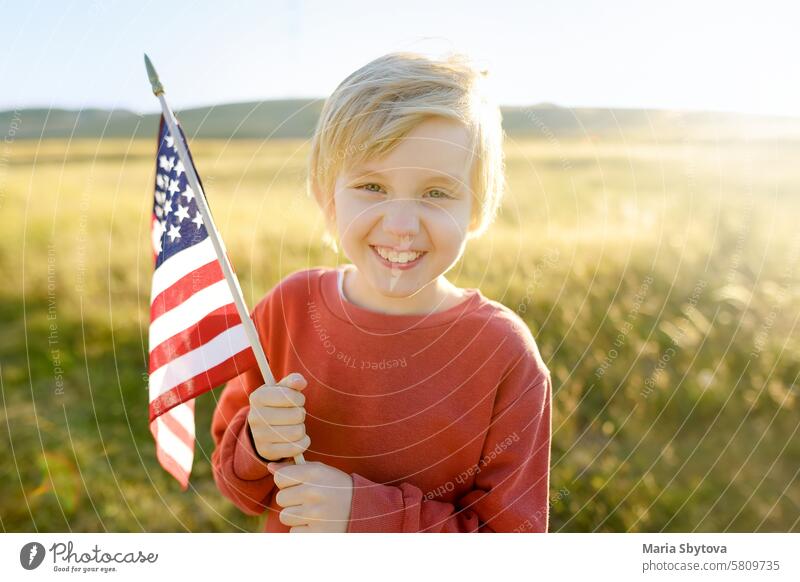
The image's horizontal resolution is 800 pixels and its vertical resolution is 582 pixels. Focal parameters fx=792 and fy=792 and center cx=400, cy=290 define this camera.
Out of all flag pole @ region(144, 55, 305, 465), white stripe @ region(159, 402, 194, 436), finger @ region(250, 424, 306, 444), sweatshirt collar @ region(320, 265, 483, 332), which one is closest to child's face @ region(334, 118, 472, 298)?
sweatshirt collar @ region(320, 265, 483, 332)

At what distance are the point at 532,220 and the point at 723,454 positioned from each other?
104 inches

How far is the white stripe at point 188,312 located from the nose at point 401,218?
49cm

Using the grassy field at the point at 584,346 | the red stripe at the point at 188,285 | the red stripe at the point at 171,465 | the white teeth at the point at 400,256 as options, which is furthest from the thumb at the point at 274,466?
the grassy field at the point at 584,346

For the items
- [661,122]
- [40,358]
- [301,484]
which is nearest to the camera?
[301,484]

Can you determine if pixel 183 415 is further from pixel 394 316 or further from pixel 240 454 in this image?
pixel 394 316

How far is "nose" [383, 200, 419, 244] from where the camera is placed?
2.01 m

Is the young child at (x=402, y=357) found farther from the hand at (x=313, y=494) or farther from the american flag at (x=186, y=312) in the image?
the american flag at (x=186, y=312)

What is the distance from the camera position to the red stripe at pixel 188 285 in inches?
84.8

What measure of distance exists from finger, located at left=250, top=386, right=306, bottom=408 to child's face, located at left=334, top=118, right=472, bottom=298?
1.19ft

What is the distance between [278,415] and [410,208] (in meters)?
0.62

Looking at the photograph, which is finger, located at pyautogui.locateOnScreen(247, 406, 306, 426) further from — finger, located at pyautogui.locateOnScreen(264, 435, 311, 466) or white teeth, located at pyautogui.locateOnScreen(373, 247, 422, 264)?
white teeth, located at pyautogui.locateOnScreen(373, 247, 422, 264)
